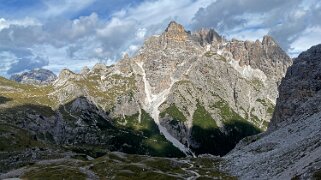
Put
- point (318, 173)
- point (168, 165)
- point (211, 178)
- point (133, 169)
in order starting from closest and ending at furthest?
point (318, 173), point (211, 178), point (133, 169), point (168, 165)

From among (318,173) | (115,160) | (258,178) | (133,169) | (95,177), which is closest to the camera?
(318,173)

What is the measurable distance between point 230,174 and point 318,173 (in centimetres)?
7195

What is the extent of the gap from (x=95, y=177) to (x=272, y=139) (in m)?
85.2

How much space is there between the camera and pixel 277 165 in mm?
121500

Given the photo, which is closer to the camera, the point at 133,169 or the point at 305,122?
the point at 133,169

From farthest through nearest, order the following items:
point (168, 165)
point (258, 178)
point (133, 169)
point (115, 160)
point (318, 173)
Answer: point (115, 160)
point (168, 165)
point (133, 169)
point (258, 178)
point (318, 173)

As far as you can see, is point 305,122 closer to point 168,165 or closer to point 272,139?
point 272,139

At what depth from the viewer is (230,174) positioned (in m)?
151

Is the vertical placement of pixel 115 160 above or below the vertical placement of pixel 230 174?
above

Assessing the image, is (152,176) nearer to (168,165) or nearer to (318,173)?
(168,165)

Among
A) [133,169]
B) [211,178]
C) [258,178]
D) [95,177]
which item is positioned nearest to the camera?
[258,178]

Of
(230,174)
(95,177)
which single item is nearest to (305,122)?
(230,174)

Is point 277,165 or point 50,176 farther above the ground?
point 50,176

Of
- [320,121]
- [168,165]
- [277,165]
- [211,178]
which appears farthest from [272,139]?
[277,165]
